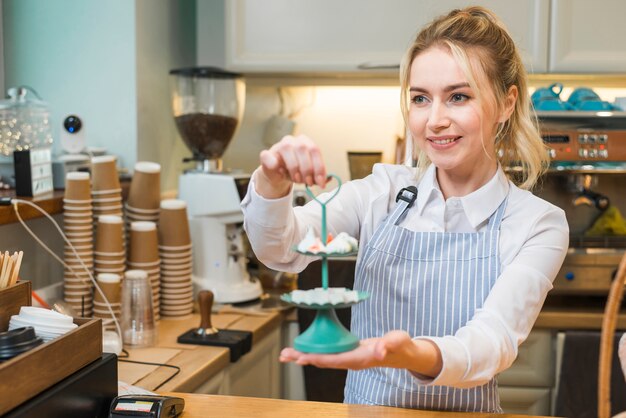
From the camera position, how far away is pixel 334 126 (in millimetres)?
2977

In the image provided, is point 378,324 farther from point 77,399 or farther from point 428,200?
point 77,399

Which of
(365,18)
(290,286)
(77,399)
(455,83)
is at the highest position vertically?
(365,18)

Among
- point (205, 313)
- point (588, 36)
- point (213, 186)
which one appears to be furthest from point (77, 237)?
point (588, 36)

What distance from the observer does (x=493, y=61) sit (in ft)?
4.31

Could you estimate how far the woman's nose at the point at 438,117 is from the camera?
3.99 feet

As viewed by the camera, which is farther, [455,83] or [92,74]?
[92,74]

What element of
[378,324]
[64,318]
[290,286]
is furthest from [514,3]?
[64,318]

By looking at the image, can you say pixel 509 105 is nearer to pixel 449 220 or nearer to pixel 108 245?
pixel 449 220

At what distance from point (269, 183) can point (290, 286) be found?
5.05 feet

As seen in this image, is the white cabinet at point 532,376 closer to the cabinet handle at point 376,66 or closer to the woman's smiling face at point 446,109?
the cabinet handle at point 376,66

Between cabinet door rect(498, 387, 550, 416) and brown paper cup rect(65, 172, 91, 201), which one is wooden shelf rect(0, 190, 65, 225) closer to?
brown paper cup rect(65, 172, 91, 201)

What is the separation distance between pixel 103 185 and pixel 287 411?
3.63ft

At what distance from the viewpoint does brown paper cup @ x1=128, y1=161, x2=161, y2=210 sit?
86.8 inches

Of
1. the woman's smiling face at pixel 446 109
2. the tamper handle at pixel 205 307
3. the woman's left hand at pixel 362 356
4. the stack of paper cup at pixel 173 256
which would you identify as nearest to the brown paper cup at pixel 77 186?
the stack of paper cup at pixel 173 256
